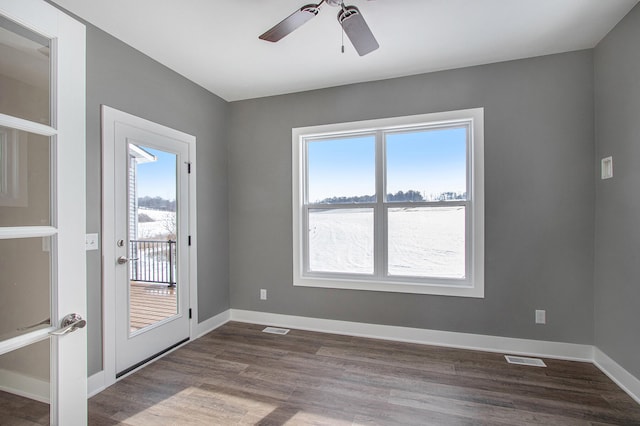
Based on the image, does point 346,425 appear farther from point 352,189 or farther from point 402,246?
point 352,189

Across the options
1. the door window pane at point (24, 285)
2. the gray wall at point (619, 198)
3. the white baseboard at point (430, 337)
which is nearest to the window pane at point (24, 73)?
the door window pane at point (24, 285)

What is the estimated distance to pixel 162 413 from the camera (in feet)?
6.77

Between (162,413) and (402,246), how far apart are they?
2567mm

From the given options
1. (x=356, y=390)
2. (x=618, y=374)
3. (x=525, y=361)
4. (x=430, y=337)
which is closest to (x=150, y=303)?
(x=356, y=390)

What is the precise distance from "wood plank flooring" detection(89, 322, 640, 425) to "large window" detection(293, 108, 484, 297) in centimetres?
74

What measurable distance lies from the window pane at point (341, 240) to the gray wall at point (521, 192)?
0.35m

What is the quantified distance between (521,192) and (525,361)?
5.13ft

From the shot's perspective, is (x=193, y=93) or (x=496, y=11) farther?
(x=193, y=93)

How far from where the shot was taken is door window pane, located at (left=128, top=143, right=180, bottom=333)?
2.63 meters

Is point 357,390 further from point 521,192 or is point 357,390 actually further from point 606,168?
point 606,168

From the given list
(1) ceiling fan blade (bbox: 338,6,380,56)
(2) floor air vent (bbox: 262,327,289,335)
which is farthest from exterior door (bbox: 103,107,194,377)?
(1) ceiling fan blade (bbox: 338,6,380,56)

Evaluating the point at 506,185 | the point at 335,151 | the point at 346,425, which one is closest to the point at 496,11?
the point at 506,185

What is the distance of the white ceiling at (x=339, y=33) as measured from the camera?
212cm

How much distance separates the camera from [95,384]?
227 centimetres
